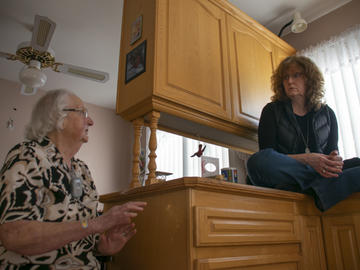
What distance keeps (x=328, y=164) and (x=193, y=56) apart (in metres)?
0.88

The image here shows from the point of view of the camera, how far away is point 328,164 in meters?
1.28

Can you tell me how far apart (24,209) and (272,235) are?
89 cm

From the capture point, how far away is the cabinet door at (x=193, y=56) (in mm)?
1449

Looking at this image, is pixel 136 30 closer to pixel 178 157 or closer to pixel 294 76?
pixel 294 76

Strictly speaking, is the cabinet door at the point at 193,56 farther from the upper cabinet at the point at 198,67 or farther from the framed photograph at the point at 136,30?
the framed photograph at the point at 136,30

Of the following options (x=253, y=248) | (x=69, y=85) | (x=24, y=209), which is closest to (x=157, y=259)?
(x=253, y=248)

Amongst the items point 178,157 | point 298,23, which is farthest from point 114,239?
point 178,157

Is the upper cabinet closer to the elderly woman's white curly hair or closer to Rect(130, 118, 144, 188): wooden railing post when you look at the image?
Rect(130, 118, 144, 188): wooden railing post

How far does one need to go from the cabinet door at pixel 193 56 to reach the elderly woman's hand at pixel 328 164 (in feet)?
1.88

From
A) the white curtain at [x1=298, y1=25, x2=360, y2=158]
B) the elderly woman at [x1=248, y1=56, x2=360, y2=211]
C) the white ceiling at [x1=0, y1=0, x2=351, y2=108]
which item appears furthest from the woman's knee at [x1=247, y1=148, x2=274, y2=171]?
the white ceiling at [x1=0, y1=0, x2=351, y2=108]

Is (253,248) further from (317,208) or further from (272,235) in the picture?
(317,208)

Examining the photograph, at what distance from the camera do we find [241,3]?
2492mm

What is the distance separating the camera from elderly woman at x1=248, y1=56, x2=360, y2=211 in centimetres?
129

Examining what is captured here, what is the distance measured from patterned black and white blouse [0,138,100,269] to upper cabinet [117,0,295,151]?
566 mm
